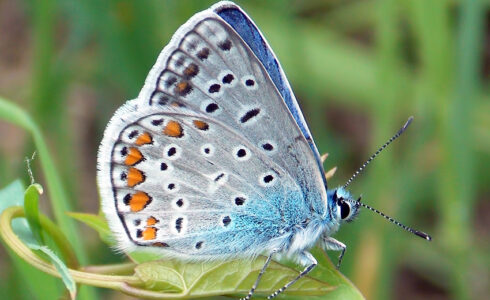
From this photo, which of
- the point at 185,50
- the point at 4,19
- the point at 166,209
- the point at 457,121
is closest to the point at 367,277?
the point at 457,121

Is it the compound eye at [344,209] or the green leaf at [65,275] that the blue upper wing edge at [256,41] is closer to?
the compound eye at [344,209]

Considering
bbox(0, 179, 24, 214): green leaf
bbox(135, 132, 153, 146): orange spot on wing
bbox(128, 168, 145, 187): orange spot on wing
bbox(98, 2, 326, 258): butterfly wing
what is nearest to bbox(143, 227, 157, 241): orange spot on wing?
bbox(98, 2, 326, 258): butterfly wing

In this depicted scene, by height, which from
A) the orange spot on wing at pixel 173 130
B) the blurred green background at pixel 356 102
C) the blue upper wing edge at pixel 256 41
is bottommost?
the blurred green background at pixel 356 102

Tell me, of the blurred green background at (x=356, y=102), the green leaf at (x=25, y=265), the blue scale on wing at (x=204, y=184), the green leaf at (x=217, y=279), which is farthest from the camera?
the blurred green background at (x=356, y=102)

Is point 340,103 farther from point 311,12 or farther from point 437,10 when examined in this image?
point 437,10

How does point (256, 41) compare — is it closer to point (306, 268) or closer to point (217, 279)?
point (306, 268)

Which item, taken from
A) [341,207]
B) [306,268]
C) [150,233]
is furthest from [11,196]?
[341,207]

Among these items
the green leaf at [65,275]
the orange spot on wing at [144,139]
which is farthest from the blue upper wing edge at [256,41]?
the green leaf at [65,275]
